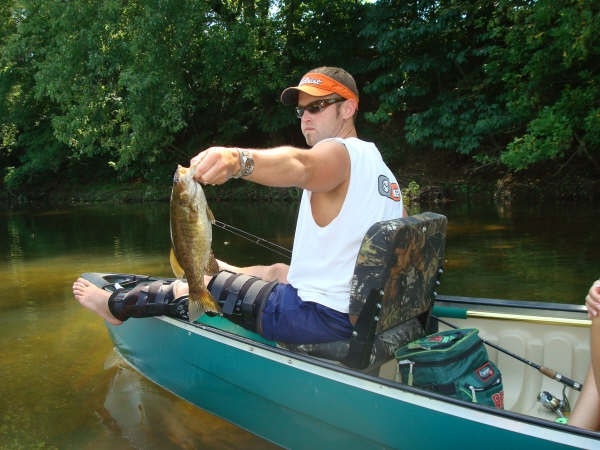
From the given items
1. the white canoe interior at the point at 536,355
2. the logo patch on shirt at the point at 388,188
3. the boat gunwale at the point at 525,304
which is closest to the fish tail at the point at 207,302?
the logo patch on shirt at the point at 388,188

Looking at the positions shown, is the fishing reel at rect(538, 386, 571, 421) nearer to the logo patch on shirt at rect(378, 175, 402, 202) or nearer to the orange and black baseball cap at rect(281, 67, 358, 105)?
the logo patch on shirt at rect(378, 175, 402, 202)

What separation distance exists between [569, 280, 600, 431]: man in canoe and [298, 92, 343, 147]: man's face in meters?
1.32

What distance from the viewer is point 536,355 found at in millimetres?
3336

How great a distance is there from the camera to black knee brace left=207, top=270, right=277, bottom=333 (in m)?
2.92

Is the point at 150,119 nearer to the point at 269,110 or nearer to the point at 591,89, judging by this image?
the point at 269,110

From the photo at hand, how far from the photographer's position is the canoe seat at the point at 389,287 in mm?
2520

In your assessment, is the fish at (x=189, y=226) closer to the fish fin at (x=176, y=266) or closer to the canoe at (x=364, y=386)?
the fish fin at (x=176, y=266)

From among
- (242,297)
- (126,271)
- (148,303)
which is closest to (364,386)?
(242,297)

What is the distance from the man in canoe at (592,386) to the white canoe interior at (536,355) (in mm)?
756

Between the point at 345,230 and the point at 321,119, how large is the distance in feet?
1.85

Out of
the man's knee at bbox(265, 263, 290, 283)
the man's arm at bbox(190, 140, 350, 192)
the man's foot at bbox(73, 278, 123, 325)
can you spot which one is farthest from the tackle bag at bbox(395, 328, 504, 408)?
the man's foot at bbox(73, 278, 123, 325)

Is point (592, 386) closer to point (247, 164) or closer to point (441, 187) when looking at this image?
point (247, 164)

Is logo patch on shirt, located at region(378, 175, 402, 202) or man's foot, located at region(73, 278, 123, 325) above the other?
logo patch on shirt, located at region(378, 175, 402, 202)

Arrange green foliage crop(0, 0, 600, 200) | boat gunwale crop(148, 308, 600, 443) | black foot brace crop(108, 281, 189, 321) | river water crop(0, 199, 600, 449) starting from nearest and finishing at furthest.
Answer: boat gunwale crop(148, 308, 600, 443) < black foot brace crop(108, 281, 189, 321) < river water crop(0, 199, 600, 449) < green foliage crop(0, 0, 600, 200)
